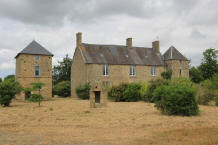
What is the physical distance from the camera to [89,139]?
27.8 feet

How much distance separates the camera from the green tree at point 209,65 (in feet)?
147

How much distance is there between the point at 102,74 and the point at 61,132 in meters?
24.0

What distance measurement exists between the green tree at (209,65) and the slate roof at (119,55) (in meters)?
11.9

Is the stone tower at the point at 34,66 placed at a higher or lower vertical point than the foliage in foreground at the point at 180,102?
higher

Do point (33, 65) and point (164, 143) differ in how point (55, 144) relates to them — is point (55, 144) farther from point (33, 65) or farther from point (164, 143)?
point (33, 65)

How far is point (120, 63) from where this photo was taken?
3506 centimetres

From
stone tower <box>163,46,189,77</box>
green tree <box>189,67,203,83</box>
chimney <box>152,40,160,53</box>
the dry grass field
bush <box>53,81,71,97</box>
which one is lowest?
the dry grass field

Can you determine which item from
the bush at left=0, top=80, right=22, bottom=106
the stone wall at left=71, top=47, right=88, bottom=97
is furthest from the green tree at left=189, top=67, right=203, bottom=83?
the bush at left=0, top=80, right=22, bottom=106

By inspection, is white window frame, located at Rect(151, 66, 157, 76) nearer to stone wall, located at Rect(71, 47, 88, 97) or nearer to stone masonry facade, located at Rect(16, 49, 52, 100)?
stone wall, located at Rect(71, 47, 88, 97)

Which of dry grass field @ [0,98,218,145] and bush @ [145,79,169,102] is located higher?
bush @ [145,79,169,102]

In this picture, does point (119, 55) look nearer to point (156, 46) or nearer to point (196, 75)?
point (156, 46)

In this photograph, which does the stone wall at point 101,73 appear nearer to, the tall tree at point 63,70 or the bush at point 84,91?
the bush at point 84,91

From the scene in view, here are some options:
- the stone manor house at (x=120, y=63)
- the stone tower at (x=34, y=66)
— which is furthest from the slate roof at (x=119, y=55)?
the stone tower at (x=34, y=66)

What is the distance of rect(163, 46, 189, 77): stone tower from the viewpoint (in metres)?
37.8
